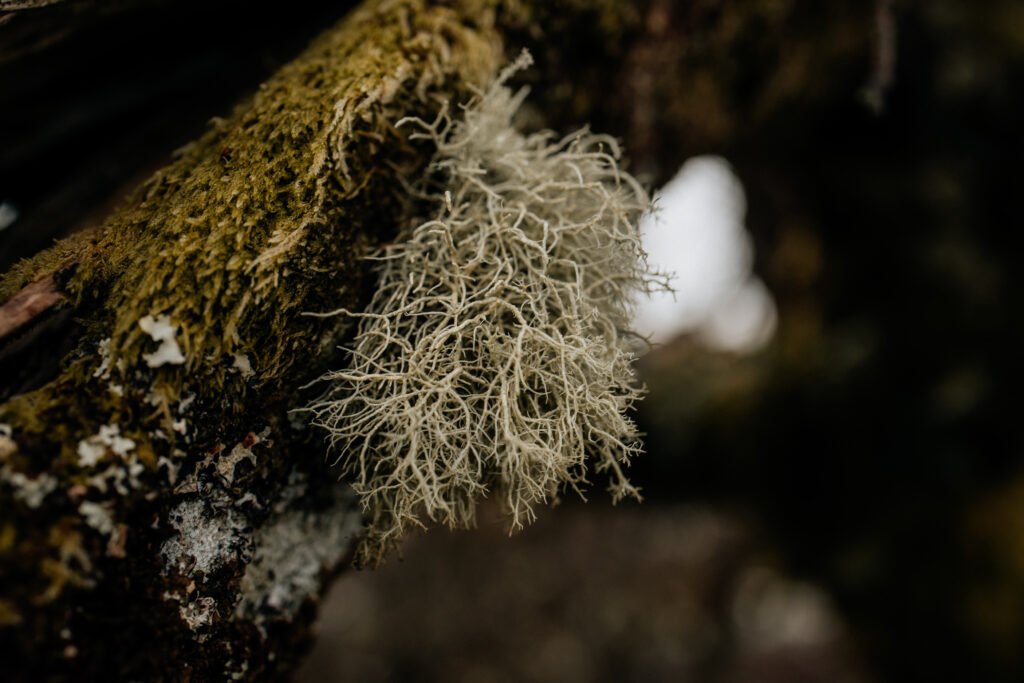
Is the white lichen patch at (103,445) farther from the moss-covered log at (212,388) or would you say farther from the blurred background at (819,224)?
the blurred background at (819,224)

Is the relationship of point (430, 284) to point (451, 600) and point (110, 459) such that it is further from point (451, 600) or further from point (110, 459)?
point (451, 600)

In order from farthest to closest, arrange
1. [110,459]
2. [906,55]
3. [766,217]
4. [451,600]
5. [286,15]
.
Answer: [451,600] → [766,217] → [906,55] → [286,15] → [110,459]

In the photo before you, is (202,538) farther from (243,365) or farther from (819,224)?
(819,224)

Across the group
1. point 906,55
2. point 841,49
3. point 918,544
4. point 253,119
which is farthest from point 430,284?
point 906,55

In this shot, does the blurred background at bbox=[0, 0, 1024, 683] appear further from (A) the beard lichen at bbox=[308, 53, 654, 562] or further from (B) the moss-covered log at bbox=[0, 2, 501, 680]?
(B) the moss-covered log at bbox=[0, 2, 501, 680]

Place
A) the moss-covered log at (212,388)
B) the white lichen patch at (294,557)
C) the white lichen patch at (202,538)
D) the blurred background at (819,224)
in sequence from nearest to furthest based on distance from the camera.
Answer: the moss-covered log at (212,388)
the white lichen patch at (202,538)
the white lichen patch at (294,557)
the blurred background at (819,224)

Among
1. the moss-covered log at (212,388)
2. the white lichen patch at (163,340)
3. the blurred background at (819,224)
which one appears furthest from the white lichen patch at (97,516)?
the blurred background at (819,224)
